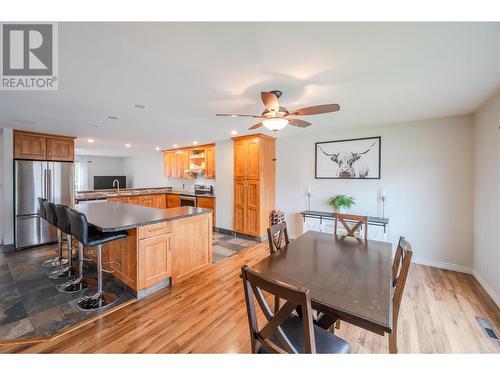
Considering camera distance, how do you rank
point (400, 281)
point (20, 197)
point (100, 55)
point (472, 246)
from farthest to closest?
point (20, 197), point (472, 246), point (100, 55), point (400, 281)

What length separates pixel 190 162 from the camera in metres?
6.27

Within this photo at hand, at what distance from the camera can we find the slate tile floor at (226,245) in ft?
12.4

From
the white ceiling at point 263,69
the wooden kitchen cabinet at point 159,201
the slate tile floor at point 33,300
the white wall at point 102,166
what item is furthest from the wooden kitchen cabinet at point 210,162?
the white wall at point 102,166

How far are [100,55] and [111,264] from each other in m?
2.50

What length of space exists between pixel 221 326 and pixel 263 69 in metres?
2.38

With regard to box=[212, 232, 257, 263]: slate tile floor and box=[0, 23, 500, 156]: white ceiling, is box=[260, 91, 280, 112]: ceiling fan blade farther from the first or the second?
box=[212, 232, 257, 263]: slate tile floor

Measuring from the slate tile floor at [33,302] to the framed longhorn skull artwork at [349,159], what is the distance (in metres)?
3.89

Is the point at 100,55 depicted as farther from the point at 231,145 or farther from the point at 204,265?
the point at 231,145

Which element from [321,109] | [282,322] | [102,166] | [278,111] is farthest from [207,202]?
[102,166]

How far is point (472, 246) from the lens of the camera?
122 inches

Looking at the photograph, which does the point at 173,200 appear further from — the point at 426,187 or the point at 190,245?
the point at 426,187

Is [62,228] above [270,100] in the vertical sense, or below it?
below

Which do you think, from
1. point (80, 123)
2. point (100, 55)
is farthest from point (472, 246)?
point (80, 123)

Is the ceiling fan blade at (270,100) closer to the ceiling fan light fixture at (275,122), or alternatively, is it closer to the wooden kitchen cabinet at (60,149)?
the ceiling fan light fixture at (275,122)
